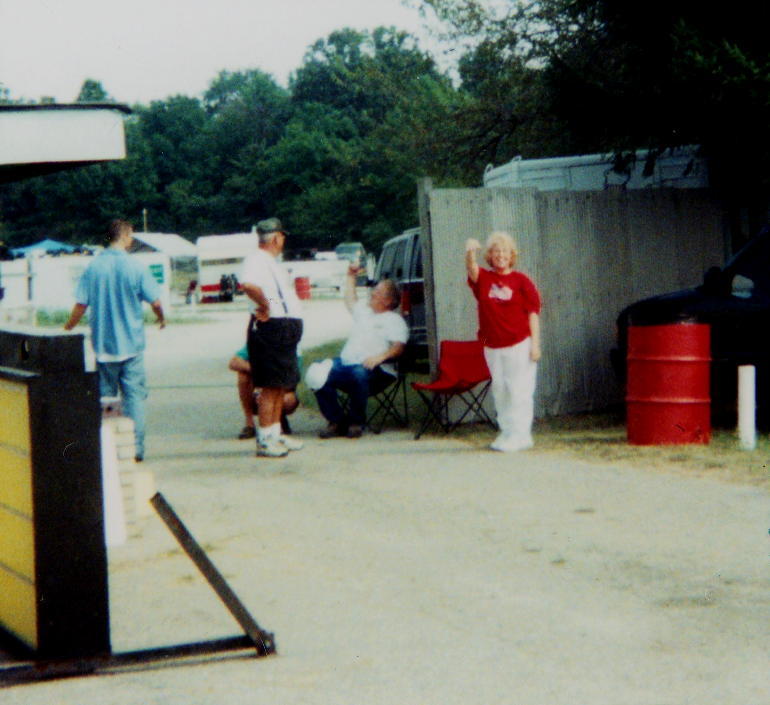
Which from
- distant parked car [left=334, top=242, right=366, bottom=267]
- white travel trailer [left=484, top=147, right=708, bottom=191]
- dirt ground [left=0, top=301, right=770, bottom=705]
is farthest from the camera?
distant parked car [left=334, top=242, right=366, bottom=267]

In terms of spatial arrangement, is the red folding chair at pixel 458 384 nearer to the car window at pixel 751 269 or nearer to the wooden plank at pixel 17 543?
the car window at pixel 751 269

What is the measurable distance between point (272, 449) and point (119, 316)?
1.58m

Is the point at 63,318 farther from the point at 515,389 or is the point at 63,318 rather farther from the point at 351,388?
the point at 515,389

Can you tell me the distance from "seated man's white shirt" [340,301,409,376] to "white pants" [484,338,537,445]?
1297 millimetres

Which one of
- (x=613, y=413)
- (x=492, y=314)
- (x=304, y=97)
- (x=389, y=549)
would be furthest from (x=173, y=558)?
(x=304, y=97)

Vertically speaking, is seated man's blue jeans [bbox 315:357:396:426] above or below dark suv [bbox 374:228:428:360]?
below

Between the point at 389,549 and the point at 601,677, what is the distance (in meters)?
2.49

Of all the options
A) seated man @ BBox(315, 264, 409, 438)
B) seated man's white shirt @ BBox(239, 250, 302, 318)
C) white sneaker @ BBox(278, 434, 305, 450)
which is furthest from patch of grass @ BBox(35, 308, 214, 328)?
seated man's white shirt @ BBox(239, 250, 302, 318)

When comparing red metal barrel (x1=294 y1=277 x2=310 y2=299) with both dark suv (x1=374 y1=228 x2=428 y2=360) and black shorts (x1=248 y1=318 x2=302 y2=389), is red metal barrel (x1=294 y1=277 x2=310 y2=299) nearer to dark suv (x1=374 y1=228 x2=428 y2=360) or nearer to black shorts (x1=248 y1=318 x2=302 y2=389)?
dark suv (x1=374 y1=228 x2=428 y2=360)

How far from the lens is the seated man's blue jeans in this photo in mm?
11938

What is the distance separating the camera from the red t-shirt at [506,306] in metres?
10.9

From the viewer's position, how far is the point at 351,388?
39.3 ft

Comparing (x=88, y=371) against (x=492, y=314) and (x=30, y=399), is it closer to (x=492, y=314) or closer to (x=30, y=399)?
(x=30, y=399)

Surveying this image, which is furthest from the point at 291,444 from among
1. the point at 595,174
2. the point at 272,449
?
the point at 595,174
